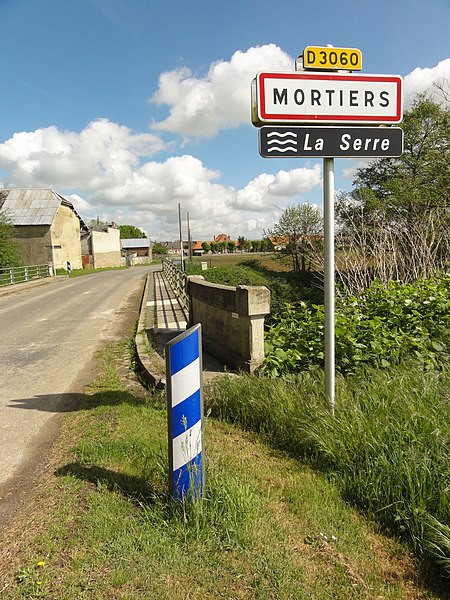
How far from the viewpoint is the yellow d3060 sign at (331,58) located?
3043 millimetres

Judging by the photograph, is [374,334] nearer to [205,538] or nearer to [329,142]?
[329,142]

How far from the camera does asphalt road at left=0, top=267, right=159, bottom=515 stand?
3703 millimetres

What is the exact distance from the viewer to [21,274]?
25.0 meters

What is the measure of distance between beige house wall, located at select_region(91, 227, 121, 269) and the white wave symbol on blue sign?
174 feet

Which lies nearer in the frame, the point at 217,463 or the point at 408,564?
the point at 408,564

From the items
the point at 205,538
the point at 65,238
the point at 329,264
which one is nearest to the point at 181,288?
the point at 329,264

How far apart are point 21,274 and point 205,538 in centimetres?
2648

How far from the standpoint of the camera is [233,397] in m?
3.77

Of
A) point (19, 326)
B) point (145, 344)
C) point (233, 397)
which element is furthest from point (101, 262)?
point (233, 397)

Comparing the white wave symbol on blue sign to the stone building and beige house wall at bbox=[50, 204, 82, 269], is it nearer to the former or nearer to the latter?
the stone building

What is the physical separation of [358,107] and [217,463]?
2.94 m

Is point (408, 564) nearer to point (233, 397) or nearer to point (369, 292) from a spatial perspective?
point (233, 397)

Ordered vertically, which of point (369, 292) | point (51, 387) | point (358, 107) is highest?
point (358, 107)

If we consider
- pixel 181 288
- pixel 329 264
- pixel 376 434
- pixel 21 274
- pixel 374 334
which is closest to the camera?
pixel 376 434
